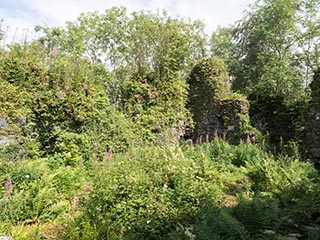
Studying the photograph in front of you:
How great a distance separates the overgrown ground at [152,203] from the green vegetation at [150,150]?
16mm

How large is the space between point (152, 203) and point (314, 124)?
562 cm

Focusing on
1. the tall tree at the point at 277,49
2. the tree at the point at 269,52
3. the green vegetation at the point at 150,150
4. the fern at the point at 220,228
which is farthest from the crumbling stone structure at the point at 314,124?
the tree at the point at 269,52

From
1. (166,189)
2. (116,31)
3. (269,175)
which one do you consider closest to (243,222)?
(166,189)

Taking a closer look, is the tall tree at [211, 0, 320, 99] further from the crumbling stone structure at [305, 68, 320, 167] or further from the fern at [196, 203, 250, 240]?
the fern at [196, 203, 250, 240]

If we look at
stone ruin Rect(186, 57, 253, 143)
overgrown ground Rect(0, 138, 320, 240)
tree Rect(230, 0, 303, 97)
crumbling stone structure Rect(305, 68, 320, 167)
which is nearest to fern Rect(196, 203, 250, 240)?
overgrown ground Rect(0, 138, 320, 240)

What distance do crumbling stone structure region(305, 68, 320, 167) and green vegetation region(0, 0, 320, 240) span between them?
32 cm

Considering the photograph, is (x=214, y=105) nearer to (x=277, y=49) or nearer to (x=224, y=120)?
(x=224, y=120)

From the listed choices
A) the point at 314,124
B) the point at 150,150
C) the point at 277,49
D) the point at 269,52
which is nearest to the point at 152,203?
the point at 150,150

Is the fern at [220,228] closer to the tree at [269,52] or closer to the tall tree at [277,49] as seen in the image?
the tall tree at [277,49]

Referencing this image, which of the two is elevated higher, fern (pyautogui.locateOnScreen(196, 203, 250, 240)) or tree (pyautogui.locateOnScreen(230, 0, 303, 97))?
tree (pyautogui.locateOnScreen(230, 0, 303, 97))

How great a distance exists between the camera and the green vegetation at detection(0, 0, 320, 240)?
360 centimetres

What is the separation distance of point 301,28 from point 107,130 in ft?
41.8

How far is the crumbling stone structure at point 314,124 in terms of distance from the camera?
7.39 meters

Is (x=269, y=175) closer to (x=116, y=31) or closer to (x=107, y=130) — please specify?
(x=107, y=130)
